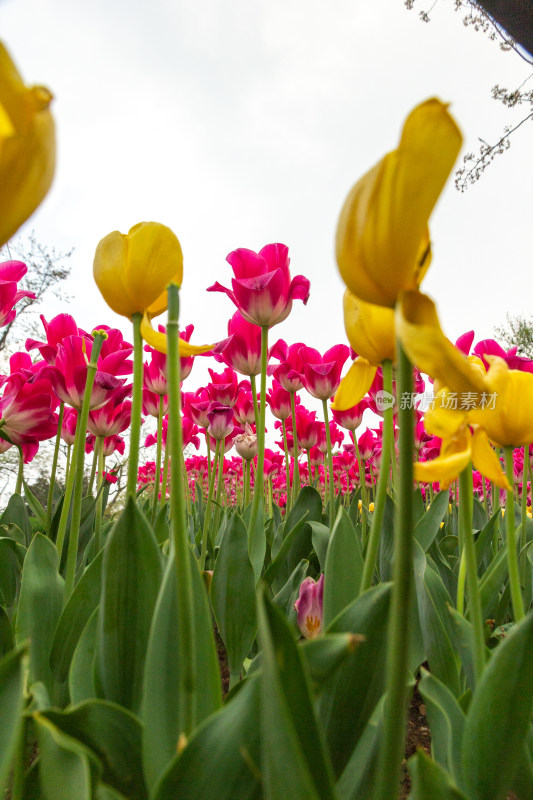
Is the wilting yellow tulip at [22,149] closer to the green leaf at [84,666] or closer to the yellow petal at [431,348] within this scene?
the yellow petal at [431,348]

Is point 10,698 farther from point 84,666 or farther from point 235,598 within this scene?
point 235,598

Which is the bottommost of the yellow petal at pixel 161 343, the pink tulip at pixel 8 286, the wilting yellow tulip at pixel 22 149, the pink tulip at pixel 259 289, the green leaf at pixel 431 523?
the green leaf at pixel 431 523

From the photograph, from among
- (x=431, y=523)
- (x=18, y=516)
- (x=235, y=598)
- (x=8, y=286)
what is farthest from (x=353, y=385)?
(x=18, y=516)

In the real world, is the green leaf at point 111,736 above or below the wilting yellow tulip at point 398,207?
below

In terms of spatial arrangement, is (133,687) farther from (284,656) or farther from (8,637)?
(8,637)

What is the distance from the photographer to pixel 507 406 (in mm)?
561

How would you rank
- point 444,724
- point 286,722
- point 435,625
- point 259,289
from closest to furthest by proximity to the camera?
1. point 286,722
2. point 444,724
3. point 435,625
4. point 259,289

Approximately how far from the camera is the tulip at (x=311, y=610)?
76 centimetres

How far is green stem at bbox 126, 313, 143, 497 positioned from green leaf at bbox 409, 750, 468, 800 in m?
0.32

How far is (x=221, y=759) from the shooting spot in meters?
0.34

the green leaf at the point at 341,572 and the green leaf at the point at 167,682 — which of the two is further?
the green leaf at the point at 341,572

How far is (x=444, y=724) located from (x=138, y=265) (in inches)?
19.6

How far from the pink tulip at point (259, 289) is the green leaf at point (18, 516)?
0.97 m

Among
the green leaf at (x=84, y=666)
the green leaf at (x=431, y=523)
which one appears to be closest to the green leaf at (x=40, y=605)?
the green leaf at (x=84, y=666)
